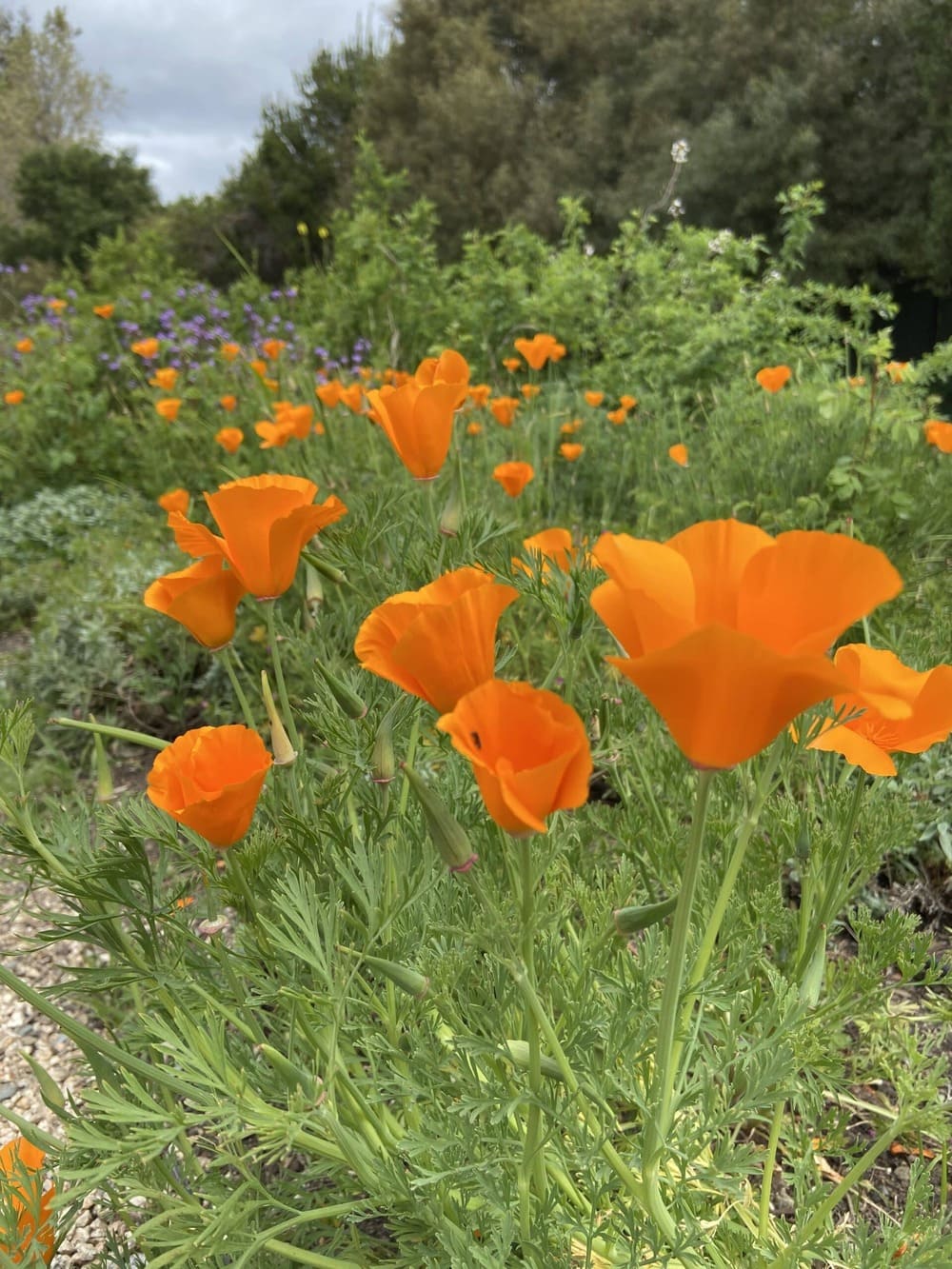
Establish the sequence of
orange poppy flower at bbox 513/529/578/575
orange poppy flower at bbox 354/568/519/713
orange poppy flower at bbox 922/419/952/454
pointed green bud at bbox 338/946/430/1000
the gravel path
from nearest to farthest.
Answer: orange poppy flower at bbox 354/568/519/713 < pointed green bud at bbox 338/946/430/1000 < orange poppy flower at bbox 513/529/578/575 < the gravel path < orange poppy flower at bbox 922/419/952/454

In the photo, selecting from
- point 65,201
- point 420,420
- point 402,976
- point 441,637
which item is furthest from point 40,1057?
point 65,201

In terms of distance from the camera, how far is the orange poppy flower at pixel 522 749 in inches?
20.0

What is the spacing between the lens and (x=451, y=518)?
1101 mm

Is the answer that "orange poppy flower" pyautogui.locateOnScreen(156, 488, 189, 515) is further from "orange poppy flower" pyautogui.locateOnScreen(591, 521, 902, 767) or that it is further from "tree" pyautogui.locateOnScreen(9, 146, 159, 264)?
"tree" pyautogui.locateOnScreen(9, 146, 159, 264)

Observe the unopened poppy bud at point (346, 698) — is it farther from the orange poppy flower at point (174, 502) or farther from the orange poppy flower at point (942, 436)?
the orange poppy flower at point (942, 436)

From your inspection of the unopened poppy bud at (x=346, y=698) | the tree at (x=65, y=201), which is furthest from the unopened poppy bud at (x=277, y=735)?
the tree at (x=65, y=201)

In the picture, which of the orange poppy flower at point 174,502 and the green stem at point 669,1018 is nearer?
the green stem at point 669,1018

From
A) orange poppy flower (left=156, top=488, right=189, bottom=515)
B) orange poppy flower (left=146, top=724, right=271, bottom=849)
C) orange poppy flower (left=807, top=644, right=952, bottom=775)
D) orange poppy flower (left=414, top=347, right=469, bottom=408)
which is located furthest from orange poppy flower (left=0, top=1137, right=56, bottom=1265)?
orange poppy flower (left=156, top=488, right=189, bottom=515)

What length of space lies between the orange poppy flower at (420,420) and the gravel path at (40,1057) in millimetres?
951

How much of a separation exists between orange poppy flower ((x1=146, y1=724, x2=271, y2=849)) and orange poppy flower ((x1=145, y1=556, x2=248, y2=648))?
0.53 feet

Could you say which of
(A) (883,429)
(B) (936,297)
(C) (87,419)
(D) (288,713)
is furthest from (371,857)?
(B) (936,297)

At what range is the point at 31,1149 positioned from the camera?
3.04ft

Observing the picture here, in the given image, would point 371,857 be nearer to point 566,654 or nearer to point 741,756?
point 566,654

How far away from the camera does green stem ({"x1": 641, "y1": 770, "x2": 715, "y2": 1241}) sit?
0.56 meters
